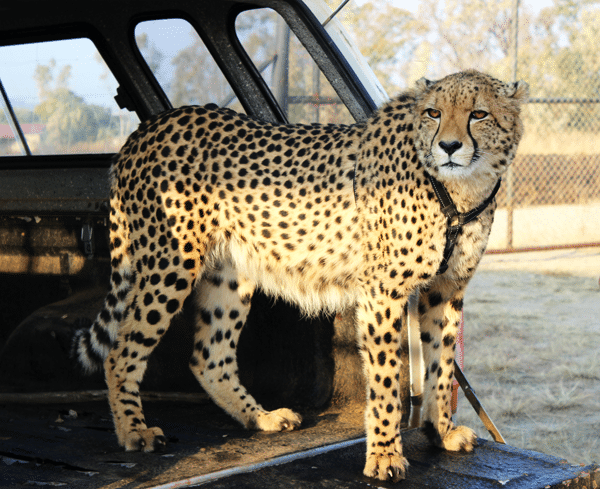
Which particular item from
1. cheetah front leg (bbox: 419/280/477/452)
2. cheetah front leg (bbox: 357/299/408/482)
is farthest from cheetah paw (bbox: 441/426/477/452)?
cheetah front leg (bbox: 357/299/408/482)

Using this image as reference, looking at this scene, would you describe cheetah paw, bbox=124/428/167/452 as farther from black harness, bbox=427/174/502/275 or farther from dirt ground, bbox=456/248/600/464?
dirt ground, bbox=456/248/600/464

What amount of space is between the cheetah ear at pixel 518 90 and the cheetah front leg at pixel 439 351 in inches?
26.6

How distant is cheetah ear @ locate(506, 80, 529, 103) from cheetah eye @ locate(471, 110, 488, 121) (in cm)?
14

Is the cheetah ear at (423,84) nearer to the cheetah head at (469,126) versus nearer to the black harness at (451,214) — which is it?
the cheetah head at (469,126)

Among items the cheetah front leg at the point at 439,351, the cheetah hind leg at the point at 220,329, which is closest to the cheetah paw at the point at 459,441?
the cheetah front leg at the point at 439,351

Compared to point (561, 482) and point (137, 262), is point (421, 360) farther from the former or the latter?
point (137, 262)

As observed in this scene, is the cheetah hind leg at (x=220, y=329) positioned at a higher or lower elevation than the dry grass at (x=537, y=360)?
higher

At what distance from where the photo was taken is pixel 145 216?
279cm

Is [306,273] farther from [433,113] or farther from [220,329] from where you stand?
[433,113]

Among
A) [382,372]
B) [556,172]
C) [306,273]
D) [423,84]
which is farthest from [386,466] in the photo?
[556,172]

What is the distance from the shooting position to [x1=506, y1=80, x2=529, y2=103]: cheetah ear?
243cm

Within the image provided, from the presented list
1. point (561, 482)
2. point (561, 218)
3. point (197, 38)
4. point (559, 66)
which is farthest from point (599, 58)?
point (561, 482)

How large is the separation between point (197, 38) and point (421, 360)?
5.63ft

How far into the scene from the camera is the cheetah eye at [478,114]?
92.1 inches
